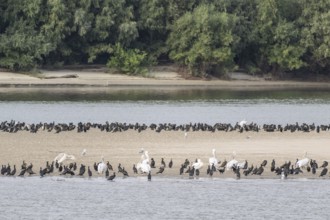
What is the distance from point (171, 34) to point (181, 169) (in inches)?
1816

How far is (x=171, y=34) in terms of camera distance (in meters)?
81.4

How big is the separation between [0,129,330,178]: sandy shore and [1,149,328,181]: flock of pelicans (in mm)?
205

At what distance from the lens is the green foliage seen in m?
78.9

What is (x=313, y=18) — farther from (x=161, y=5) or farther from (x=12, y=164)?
(x=12, y=164)

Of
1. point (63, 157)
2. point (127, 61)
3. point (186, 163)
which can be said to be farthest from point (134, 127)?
point (127, 61)

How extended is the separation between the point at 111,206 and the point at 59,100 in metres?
32.1

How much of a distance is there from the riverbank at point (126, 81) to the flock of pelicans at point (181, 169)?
3603 cm

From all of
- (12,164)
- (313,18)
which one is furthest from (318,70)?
(12,164)

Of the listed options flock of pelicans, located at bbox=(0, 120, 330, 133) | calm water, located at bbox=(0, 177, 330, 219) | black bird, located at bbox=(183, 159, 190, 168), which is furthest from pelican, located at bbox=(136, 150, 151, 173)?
flock of pelicans, located at bbox=(0, 120, 330, 133)

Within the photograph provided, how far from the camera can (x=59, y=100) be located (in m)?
63.7

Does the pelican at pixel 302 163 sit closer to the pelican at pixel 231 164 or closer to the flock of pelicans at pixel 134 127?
the pelican at pixel 231 164

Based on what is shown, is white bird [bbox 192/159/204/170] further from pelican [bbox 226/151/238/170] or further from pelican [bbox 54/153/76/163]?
pelican [bbox 54/153/76/163]

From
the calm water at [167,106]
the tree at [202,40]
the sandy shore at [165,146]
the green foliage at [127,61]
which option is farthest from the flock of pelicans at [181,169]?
the tree at [202,40]

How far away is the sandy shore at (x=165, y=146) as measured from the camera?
38.1 m
